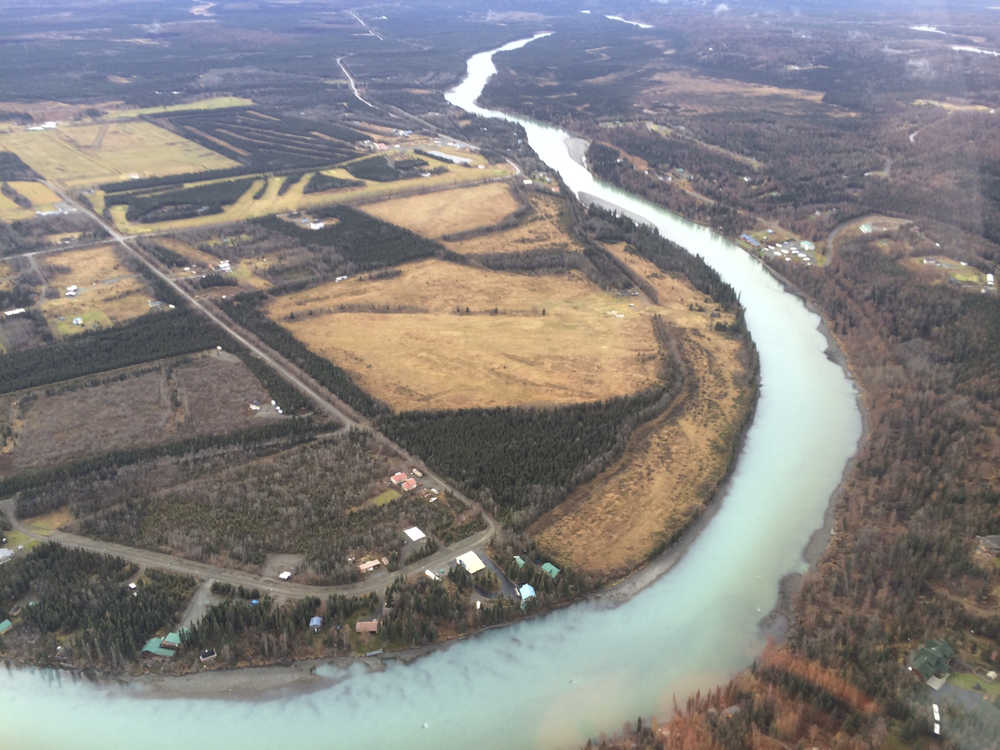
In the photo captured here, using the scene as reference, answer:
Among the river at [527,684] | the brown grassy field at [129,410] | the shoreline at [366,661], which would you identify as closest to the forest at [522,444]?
the shoreline at [366,661]

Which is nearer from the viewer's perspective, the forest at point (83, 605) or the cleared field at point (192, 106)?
the forest at point (83, 605)

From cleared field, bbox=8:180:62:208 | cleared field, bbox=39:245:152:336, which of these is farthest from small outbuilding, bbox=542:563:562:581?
cleared field, bbox=8:180:62:208

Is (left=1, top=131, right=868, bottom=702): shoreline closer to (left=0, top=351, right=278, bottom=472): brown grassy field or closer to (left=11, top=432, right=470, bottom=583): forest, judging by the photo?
(left=11, top=432, right=470, bottom=583): forest

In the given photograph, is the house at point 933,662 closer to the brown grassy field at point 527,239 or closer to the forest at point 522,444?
the forest at point 522,444

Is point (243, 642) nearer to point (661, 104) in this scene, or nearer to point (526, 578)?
point (526, 578)

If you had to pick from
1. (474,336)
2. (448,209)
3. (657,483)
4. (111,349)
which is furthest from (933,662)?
(448,209)

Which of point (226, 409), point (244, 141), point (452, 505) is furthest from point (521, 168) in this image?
point (452, 505)

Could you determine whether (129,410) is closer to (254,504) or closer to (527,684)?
(254,504)
